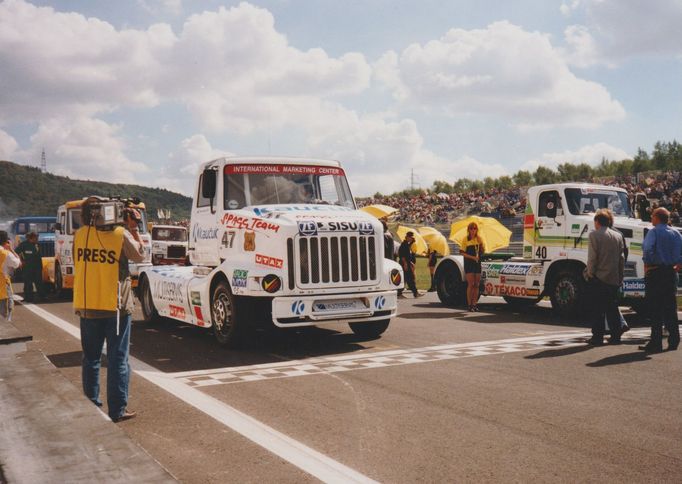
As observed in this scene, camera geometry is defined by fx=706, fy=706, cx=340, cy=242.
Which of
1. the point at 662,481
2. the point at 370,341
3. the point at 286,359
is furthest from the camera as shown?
the point at 370,341

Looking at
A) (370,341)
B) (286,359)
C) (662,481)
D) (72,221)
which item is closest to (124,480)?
(662,481)

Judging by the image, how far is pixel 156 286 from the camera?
12211mm

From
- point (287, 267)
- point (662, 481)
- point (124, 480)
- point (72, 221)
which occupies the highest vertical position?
point (72, 221)

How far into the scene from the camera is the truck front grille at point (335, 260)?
362 inches

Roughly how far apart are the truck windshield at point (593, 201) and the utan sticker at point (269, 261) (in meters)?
7.16

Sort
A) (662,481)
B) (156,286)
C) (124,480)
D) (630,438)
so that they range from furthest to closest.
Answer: (156,286) → (630,438) → (662,481) → (124,480)

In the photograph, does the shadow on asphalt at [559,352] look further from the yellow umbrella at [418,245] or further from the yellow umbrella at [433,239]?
the yellow umbrella at [433,239]

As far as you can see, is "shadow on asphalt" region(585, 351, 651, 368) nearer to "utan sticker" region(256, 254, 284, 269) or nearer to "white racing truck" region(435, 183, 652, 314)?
"white racing truck" region(435, 183, 652, 314)

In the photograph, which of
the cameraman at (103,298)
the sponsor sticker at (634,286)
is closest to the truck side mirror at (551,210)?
the sponsor sticker at (634,286)

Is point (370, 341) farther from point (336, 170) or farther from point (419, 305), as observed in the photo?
point (419, 305)

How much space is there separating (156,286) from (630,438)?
877 centimetres

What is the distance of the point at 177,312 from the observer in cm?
1121

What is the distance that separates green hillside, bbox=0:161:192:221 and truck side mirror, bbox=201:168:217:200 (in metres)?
130

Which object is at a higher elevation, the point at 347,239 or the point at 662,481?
the point at 347,239
